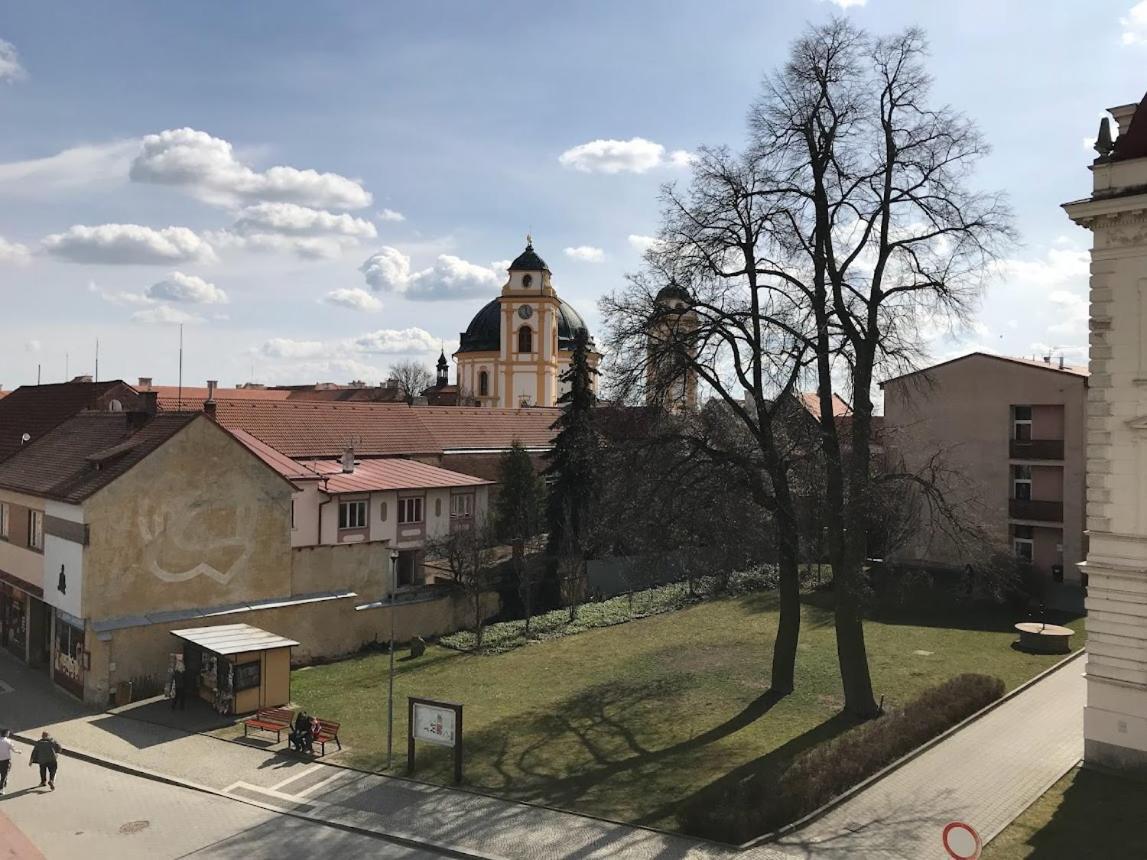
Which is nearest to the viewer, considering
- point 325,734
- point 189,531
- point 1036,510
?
point 325,734

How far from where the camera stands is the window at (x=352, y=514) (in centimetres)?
3397

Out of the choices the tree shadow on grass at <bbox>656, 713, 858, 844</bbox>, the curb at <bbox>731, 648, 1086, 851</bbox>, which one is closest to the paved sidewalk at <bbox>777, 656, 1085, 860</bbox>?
the curb at <bbox>731, 648, 1086, 851</bbox>

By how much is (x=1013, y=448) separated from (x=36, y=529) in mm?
33397

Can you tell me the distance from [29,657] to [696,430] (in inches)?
792

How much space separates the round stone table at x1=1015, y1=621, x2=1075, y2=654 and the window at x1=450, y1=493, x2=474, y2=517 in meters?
20.6

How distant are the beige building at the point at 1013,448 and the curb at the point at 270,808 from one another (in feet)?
78.9

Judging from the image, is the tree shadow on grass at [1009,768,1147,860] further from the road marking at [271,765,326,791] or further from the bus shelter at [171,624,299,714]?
the bus shelter at [171,624,299,714]

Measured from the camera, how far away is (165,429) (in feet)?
82.1

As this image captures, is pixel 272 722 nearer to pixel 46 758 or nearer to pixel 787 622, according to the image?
pixel 46 758

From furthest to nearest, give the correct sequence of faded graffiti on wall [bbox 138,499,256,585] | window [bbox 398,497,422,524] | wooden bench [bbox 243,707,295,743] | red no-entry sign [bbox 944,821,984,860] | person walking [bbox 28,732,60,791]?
1. window [bbox 398,497,422,524]
2. faded graffiti on wall [bbox 138,499,256,585]
3. wooden bench [bbox 243,707,295,743]
4. person walking [bbox 28,732,60,791]
5. red no-entry sign [bbox 944,821,984,860]

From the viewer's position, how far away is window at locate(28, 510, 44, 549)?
84.4 feet

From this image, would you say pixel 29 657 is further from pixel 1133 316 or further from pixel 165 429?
pixel 1133 316

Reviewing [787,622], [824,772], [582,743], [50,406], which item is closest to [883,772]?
[824,772]

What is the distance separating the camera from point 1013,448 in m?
36.4
